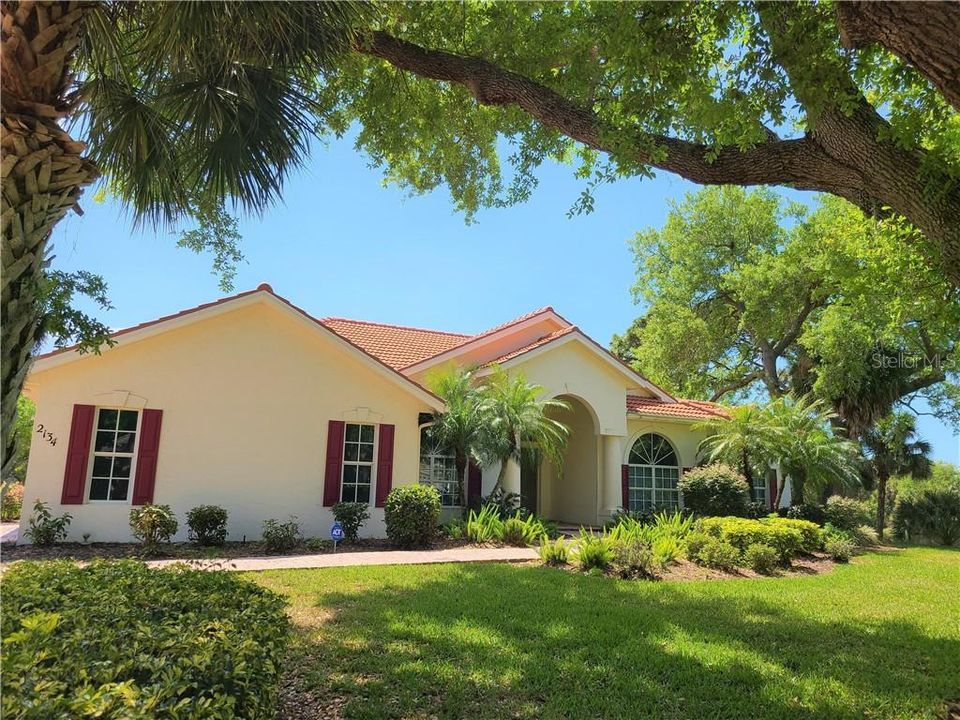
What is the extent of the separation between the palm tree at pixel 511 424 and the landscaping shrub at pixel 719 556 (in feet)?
14.8

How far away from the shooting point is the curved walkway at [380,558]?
10.2 m

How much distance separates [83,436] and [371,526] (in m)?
6.03

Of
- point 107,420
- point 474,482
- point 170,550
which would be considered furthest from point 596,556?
point 107,420

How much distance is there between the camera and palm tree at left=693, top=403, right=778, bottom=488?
17734 mm

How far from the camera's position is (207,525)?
39.1ft

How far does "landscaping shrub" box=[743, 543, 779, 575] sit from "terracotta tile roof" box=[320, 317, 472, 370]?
30.4 feet

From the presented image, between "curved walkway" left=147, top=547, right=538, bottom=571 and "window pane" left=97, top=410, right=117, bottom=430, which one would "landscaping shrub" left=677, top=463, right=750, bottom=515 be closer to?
"curved walkway" left=147, top=547, right=538, bottom=571

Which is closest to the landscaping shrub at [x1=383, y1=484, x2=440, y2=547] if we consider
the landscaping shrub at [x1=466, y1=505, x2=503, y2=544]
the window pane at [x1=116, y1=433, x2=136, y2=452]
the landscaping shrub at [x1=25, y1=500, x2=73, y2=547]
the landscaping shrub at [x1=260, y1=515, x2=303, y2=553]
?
the landscaping shrub at [x1=466, y1=505, x2=503, y2=544]

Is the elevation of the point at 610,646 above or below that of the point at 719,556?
below

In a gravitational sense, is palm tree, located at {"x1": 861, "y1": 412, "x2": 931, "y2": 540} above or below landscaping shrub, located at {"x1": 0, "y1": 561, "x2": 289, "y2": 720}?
above

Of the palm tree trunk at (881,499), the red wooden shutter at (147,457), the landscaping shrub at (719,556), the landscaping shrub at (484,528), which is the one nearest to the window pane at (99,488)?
the red wooden shutter at (147,457)

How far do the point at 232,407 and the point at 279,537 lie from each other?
10.0ft

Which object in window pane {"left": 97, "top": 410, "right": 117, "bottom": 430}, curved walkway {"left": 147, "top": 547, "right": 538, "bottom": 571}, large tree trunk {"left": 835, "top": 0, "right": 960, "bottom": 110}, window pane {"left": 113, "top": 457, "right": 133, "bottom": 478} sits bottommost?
curved walkway {"left": 147, "top": 547, "right": 538, "bottom": 571}

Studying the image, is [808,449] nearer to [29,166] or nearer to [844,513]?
[844,513]
